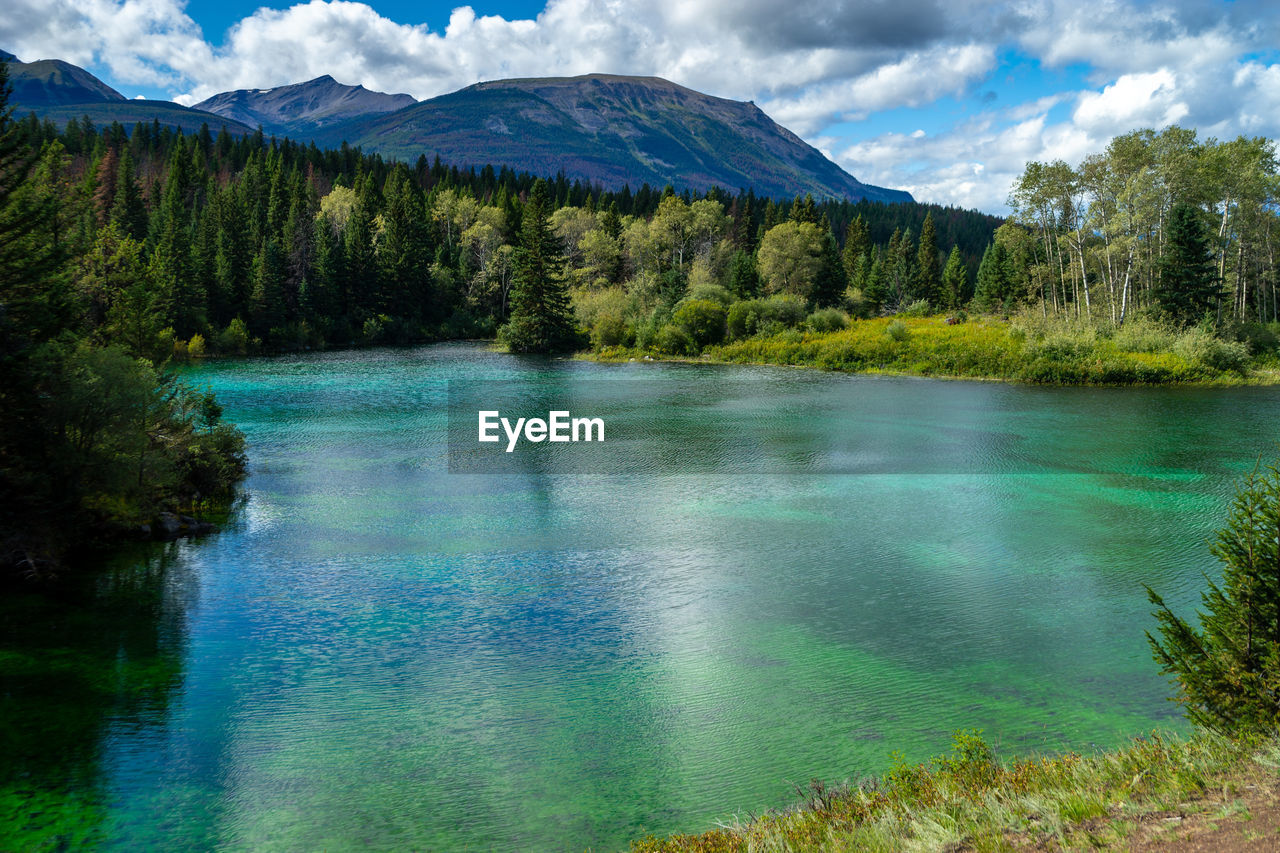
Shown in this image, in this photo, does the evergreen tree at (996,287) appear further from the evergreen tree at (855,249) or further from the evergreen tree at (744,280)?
the evergreen tree at (744,280)

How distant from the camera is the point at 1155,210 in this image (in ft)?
174

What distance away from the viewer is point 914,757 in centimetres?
1050

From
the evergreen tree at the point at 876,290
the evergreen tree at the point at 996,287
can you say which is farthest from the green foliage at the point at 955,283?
the evergreen tree at the point at 876,290

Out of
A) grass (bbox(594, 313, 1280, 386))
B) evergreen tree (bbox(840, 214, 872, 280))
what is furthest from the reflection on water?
evergreen tree (bbox(840, 214, 872, 280))

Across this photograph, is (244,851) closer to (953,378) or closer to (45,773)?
(45,773)

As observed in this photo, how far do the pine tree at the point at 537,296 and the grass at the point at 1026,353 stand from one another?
1693 centimetres

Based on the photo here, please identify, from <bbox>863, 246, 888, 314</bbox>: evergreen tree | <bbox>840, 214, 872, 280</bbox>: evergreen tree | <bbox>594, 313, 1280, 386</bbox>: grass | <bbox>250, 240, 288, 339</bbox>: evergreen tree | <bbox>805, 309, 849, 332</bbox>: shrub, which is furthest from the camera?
<bbox>840, 214, 872, 280</bbox>: evergreen tree

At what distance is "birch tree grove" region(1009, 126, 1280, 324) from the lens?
52469 mm

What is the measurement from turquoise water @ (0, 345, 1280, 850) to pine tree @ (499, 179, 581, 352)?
159 feet

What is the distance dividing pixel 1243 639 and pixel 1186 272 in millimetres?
53365

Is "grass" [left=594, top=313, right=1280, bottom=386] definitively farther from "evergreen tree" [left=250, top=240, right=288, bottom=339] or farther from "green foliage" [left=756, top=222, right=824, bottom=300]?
"evergreen tree" [left=250, top=240, right=288, bottom=339]

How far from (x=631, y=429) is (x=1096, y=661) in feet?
81.7

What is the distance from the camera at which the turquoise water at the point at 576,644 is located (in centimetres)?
992

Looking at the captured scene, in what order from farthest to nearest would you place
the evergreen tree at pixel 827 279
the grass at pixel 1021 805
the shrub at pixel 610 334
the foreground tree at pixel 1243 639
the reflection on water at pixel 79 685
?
the evergreen tree at pixel 827 279 → the shrub at pixel 610 334 → the reflection on water at pixel 79 685 → the foreground tree at pixel 1243 639 → the grass at pixel 1021 805
